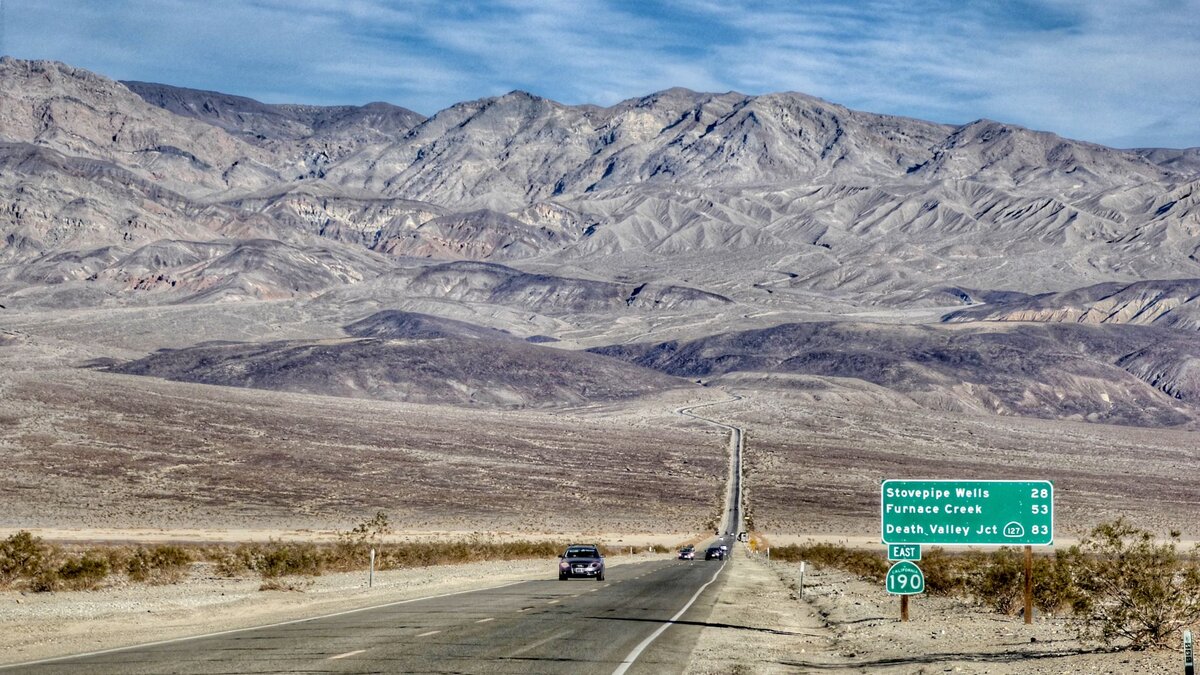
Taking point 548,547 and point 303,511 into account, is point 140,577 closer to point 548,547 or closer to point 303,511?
point 548,547

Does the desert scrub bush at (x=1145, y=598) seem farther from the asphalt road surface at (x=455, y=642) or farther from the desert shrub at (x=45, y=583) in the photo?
the desert shrub at (x=45, y=583)

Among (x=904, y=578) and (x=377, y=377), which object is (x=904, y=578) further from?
(x=377, y=377)

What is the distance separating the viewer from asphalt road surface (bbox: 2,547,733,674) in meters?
16.8

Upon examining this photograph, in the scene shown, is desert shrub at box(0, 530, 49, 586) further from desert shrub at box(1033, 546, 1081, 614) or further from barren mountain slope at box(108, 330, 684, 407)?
barren mountain slope at box(108, 330, 684, 407)

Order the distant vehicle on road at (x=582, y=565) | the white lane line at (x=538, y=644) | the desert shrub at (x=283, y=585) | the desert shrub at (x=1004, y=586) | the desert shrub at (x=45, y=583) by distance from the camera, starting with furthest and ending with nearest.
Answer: the distant vehicle on road at (x=582, y=565), the desert shrub at (x=283, y=585), the desert shrub at (x=45, y=583), the desert shrub at (x=1004, y=586), the white lane line at (x=538, y=644)

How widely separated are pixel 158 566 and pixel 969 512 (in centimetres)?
2261

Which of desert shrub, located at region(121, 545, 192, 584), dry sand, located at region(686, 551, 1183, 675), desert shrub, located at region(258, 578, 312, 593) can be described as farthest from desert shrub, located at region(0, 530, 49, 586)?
dry sand, located at region(686, 551, 1183, 675)

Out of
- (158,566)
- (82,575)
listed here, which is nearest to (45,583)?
(82,575)

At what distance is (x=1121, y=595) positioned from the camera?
17375mm

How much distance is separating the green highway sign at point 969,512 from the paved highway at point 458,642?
12.9 ft

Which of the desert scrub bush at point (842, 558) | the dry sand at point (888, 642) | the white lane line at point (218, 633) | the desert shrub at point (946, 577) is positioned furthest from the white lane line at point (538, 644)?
the desert scrub bush at point (842, 558)

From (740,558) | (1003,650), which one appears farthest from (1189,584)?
(740,558)

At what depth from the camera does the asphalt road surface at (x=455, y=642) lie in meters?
16.8

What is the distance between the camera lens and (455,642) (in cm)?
1988
